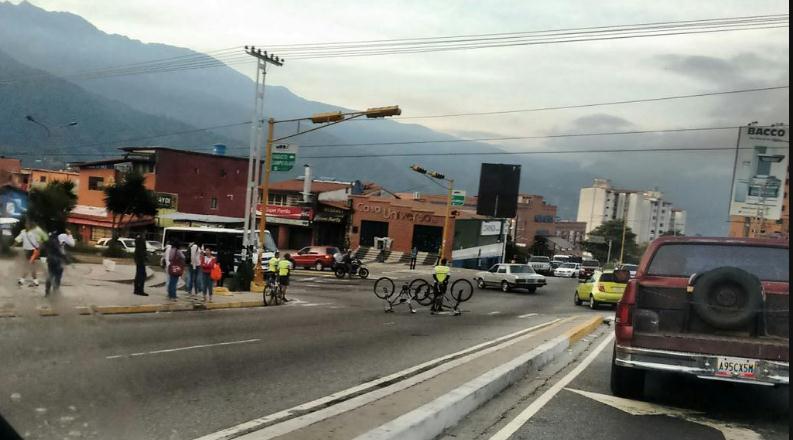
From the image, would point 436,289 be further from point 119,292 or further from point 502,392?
point 119,292

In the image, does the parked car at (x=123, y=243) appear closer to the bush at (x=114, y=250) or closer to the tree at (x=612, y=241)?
the bush at (x=114, y=250)

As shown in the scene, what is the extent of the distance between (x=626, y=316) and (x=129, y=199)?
507cm

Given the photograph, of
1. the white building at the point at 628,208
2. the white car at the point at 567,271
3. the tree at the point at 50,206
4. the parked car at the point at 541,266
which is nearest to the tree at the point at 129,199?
the tree at the point at 50,206

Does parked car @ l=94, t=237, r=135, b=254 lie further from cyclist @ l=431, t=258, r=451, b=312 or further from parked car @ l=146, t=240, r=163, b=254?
cyclist @ l=431, t=258, r=451, b=312

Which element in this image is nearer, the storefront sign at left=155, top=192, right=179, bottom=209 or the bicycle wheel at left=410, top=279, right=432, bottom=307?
the storefront sign at left=155, top=192, right=179, bottom=209

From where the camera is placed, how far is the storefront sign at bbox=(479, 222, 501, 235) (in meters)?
70.9

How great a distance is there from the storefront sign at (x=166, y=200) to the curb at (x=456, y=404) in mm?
2172

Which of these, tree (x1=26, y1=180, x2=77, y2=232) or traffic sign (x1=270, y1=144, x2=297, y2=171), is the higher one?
traffic sign (x1=270, y1=144, x2=297, y2=171)

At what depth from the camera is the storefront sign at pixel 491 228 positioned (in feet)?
233

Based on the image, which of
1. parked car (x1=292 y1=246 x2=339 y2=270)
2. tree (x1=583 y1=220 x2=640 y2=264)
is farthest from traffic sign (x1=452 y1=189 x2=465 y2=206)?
tree (x1=583 y1=220 x2=640 y2=264)

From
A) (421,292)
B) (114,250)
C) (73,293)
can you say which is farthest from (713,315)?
(421,292)

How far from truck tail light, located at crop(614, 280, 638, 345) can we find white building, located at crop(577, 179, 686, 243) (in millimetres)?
46059

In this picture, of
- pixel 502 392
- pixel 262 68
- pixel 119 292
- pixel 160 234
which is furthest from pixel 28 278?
pixel 262 68

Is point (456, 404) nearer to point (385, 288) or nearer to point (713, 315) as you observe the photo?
point (713, 315)
